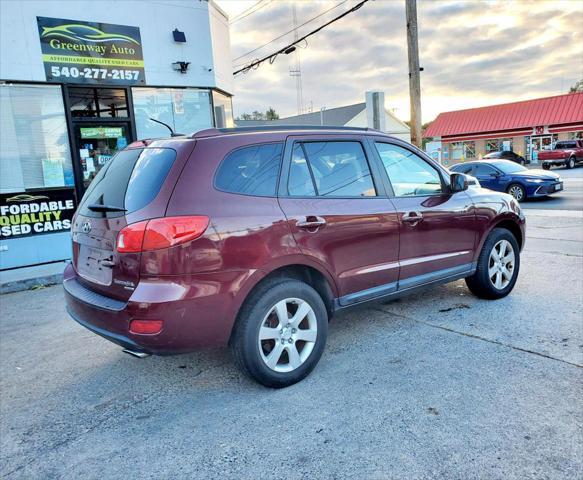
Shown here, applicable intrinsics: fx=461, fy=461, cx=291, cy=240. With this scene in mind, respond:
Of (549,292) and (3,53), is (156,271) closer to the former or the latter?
(549,292)

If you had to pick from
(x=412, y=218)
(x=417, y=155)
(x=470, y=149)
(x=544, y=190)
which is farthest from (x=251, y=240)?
(x=470, y=149)

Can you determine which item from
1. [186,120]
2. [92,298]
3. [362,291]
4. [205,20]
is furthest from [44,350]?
[205,20]

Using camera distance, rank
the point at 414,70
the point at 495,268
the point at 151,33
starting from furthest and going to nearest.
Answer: the point at 414,70, the point at 151,33, the point at 495,268

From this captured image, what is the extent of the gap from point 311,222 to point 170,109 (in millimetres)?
7090

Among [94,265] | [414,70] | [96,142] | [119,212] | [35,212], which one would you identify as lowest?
[94,265]

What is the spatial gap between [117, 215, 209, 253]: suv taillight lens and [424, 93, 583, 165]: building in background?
40.1 meters

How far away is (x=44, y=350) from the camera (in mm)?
4391

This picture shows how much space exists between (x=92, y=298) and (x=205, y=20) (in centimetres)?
798

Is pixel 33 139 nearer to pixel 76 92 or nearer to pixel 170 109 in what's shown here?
pixel 76 92

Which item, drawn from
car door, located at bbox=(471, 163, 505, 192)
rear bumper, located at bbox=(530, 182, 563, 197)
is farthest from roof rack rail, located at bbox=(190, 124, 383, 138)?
car door, located at bbox=(471, 163, 505, 192)

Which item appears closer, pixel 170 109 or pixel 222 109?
pixel 170 109

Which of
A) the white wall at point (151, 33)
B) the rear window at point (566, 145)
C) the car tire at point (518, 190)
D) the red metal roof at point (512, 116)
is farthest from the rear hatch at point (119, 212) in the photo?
the red metal roof at point (512, 116)

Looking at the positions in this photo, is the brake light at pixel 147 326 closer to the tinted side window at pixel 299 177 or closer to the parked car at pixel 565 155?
the tinted side window at pixel 299 177

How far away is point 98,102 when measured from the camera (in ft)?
28.9
